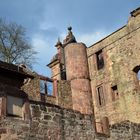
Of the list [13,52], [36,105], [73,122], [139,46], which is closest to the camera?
[36,105]

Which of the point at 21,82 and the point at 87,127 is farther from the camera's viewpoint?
the point at 87,127

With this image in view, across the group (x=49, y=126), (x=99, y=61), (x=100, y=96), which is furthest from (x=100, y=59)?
(x=49, y=126)

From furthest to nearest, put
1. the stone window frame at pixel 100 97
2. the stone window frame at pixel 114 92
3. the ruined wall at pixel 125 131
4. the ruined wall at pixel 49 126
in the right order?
1. the stone window frame at pixel 100 97
2. the stone window frame at pixel 114 92
3. the ruined wall at pixel 125 131
4. the ruined wall at pixel 49 126

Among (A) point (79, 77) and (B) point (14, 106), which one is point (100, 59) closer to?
(A) point (79, 77)

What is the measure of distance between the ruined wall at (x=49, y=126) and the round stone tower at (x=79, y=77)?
12.9 ft

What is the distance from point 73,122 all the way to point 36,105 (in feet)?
5.98

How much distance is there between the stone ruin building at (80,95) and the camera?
972 centimetres

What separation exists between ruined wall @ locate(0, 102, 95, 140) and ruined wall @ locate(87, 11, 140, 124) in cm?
886

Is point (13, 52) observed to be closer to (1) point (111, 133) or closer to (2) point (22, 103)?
(1) point (111, 133)

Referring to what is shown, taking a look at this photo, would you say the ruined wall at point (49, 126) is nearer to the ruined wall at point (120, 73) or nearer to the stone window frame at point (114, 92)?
the ruined wall at point (120, 73)

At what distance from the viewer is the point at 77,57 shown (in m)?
19.6

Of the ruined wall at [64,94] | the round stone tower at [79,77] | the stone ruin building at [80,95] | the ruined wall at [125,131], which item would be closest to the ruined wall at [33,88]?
the stone ruin building at [80,95]

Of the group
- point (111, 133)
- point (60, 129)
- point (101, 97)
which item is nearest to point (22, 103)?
point (60, 129)

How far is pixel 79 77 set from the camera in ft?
58.9
